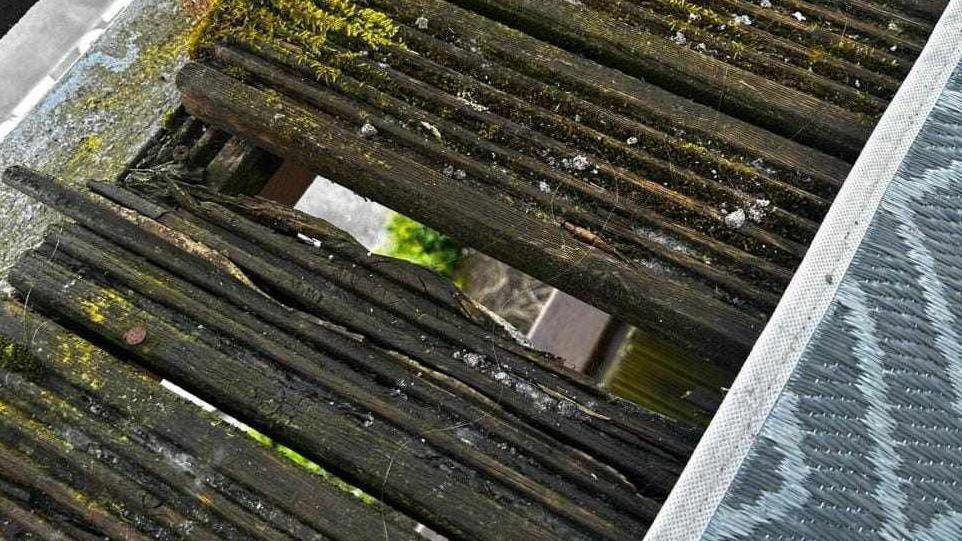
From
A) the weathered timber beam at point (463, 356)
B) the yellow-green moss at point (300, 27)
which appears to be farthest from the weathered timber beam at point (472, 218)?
the weathered timber beam at point (463, 356)

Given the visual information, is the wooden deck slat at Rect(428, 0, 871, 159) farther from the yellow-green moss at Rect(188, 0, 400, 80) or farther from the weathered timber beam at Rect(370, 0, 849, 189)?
the yellow-green moss at Rect(188, 0, 400, 80)

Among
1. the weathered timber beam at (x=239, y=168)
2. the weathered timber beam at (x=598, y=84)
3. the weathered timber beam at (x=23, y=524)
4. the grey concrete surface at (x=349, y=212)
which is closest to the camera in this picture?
the weathered timber beam at (x=23, y=524)

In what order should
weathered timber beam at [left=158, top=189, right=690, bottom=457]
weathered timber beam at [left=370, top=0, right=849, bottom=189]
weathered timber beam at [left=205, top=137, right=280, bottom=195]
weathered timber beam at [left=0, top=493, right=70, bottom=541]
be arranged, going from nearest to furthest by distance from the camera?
weathered timber beam at [left=0, top=493, right=70, bottom=541], weathered timber beam at [left=158, top=189, right=690, bottom=457], weathered timber beam at [left=370, top=0, right=849, bottom=189], weathered timber beam at [left=205, top=137, right=280, bottom=195]

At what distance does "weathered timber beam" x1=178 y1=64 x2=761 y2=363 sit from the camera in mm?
1993

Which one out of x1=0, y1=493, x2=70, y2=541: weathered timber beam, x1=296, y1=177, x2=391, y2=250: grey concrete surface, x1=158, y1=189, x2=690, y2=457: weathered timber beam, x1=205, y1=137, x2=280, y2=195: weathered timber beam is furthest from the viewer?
x1=296, y1=177, x2=391, y2=250: grey concrete surface

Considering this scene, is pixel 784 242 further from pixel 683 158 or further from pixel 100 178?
pixel 100 178

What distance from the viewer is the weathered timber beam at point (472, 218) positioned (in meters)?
1.99

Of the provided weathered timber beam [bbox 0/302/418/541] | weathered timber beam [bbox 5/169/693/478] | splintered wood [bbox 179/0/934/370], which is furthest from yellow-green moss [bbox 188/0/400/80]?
weathered timber beam [bbox 0/302/418/541]

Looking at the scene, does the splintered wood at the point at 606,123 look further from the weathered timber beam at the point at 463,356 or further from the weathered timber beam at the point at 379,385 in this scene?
the weathered timber beam at the point at 379,385

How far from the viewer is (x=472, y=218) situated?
2.11m

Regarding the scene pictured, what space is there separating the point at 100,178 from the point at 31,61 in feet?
4.45

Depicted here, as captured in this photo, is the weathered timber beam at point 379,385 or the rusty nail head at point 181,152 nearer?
the weathered timber beam at point 379,385

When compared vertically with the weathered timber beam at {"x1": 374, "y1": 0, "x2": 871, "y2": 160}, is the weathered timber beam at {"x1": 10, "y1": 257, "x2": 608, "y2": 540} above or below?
below

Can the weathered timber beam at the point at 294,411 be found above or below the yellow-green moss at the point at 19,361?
above
